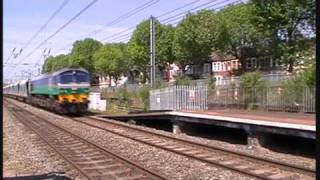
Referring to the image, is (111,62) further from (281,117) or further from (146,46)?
(281,117)

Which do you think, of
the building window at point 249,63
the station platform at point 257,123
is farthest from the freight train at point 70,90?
the building window at point 249,63

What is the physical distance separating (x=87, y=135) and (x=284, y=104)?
10456 mm

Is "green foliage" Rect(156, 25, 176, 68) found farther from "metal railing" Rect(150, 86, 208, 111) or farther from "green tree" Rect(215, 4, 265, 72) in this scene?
"metal railing" Rect(150, 86, 208, 111)

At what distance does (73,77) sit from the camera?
3600 cm

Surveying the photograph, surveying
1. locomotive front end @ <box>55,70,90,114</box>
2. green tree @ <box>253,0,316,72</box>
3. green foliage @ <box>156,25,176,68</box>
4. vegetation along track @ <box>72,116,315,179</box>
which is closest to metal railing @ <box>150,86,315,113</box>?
locomotive front end @ <box>55,70,90,114</box>

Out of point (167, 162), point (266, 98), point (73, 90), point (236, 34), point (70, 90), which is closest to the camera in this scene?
point (167, 162)

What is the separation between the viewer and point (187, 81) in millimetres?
39219

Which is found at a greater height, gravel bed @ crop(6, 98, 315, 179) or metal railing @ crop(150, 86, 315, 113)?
metal railing @ crop(150, 86, 315, 113)

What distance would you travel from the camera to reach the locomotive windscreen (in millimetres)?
35688

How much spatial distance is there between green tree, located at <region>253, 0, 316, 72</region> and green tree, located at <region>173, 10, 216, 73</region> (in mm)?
20101

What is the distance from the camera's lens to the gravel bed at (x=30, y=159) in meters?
12.5

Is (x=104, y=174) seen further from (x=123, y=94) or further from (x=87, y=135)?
(x=123, y=94)

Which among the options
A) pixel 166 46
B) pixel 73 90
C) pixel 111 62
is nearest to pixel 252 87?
pixel 73 90

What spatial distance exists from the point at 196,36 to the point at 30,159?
5767 cm
